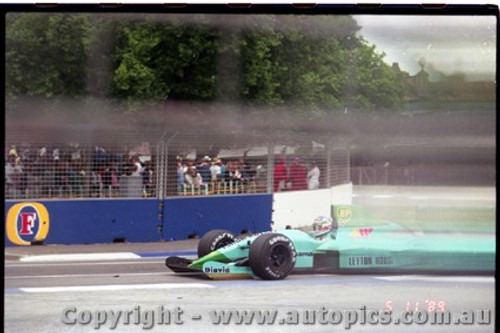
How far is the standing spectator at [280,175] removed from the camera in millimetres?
4328

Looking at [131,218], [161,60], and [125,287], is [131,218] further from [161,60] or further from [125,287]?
[161,60]

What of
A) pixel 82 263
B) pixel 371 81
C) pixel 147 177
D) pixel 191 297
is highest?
pixel 371 81

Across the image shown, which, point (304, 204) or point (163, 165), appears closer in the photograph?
point (163, 165)

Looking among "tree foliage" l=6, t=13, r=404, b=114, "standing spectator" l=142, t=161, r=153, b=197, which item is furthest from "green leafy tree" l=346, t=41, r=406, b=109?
"standing spectator" l=142, t=161, r=153, b=197

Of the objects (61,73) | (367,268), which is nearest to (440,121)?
(367,268)

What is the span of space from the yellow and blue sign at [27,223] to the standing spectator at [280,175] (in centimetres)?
107

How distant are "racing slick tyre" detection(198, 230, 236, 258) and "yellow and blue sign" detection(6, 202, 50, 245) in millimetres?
713

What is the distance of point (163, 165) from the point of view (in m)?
4.26

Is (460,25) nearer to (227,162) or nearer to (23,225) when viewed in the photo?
(227,162)

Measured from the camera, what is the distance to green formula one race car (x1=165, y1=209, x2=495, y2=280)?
168 inches

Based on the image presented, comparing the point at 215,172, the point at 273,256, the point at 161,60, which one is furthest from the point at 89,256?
the point at 161,60

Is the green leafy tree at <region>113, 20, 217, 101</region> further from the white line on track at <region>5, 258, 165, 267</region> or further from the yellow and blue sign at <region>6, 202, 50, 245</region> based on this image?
the white line on track at <region>5, 258, 165, 267</region>

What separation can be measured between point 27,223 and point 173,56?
1009 millimetres

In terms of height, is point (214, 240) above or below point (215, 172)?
below
